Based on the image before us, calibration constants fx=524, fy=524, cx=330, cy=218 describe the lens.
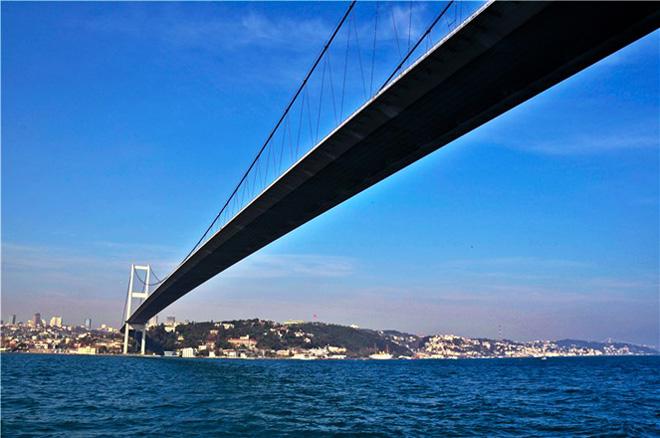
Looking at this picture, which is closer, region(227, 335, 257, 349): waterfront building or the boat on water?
region(227, 335, 257, 349): waterfront building

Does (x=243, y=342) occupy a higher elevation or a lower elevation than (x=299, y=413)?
lower

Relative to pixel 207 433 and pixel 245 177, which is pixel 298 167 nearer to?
pixel 207 433

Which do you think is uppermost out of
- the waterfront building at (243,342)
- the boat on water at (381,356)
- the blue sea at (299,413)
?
the blue sea at (299,413)

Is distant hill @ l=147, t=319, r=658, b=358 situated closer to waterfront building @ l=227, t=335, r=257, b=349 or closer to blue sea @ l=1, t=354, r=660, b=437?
waterfront building @ l=227, t=335, r=257, b=349

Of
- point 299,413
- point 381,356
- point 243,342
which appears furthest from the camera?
point 381,356

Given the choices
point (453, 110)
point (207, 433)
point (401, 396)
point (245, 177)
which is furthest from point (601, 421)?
point (245, 177)

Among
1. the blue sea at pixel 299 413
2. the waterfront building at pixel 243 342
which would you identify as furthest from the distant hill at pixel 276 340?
the blue sea at pixel 299 413

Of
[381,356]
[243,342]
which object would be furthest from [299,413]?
[381,356]

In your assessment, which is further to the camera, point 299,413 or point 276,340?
point 276,340

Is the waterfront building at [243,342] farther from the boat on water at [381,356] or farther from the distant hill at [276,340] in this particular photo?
the boat on water at [381,356]

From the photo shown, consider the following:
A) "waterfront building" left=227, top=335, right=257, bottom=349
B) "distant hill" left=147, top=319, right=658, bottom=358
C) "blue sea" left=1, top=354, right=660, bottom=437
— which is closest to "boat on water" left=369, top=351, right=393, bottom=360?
"distant hill" left=147, top=319, right=658, bottom=358

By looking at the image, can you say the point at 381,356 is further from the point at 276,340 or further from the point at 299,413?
the point at 299,413

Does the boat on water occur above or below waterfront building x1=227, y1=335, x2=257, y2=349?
below

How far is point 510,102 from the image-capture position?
46.8 ft
